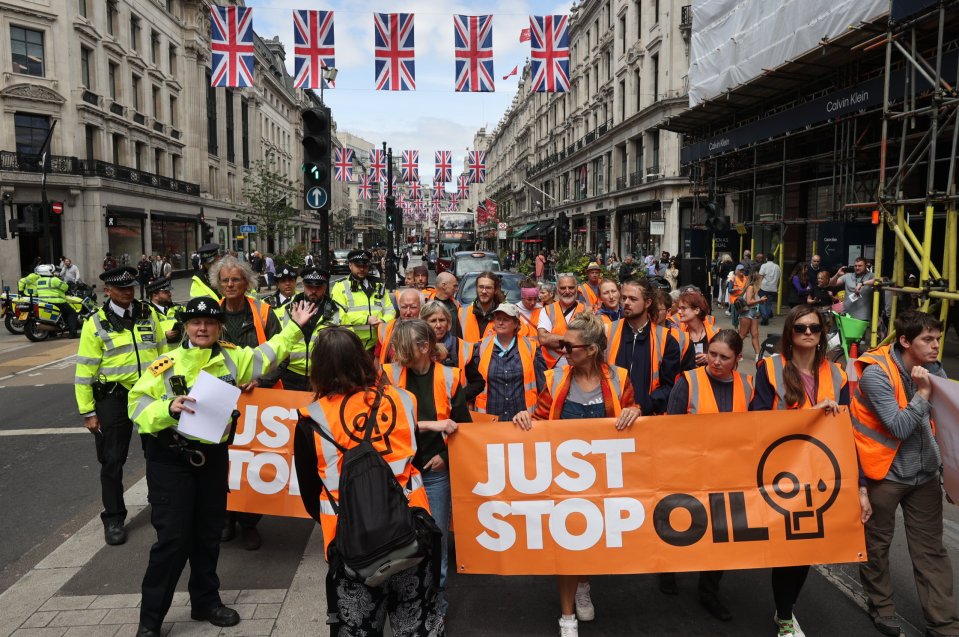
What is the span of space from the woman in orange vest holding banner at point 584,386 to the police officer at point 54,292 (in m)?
16.2

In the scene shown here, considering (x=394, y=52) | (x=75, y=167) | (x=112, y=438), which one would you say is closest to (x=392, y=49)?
(x=394, y=52)

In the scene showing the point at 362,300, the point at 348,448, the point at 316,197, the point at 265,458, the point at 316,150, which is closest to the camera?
the point at 348,448

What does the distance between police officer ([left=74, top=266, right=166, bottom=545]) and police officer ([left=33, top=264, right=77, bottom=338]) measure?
43.8 ft

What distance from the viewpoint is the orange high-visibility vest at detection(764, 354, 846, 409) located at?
384 cm

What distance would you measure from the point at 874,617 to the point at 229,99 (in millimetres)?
57884

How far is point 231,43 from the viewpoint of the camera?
16828 mm

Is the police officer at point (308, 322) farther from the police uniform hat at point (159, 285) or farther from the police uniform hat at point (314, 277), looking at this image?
the police uniform hat at point (159, 285)

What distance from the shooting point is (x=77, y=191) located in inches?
1298

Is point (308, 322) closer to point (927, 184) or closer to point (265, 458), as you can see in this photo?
point (265, 458)

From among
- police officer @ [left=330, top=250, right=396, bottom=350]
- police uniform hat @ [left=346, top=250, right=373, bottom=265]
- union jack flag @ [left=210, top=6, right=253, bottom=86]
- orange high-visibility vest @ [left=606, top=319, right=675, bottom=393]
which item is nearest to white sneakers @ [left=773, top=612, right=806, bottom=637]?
orange high-visibility vest @ [left=606, top=319, right=675, bottom=393]

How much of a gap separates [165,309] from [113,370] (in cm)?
162

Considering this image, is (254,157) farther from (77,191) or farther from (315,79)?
(315,79)

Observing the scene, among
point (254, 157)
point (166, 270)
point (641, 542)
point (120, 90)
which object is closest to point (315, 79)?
point (641, 542)

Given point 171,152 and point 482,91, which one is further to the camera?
point 171,152
